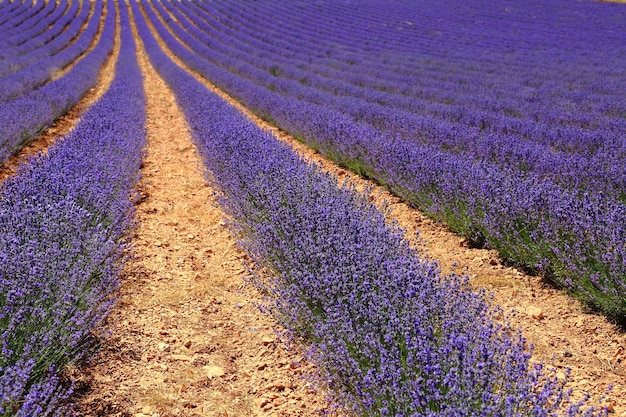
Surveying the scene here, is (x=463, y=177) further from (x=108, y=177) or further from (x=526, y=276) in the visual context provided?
(x=108, y=177)

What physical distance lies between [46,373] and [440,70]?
38.4ft

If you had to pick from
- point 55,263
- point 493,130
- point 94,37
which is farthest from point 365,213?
point 94,37

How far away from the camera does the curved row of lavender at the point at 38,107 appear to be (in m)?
6.34

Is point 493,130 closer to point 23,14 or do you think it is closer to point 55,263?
point 55,263

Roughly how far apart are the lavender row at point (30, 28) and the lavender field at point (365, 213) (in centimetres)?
526

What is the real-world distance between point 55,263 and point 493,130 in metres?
5.82

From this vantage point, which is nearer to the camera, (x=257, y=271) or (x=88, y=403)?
(x=88, y=403)

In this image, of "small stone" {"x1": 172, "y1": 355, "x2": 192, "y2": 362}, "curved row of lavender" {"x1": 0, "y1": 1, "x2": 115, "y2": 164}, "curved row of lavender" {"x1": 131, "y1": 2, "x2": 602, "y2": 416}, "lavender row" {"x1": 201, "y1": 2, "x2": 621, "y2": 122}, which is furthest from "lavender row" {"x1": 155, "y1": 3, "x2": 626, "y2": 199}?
"curved row of lavender" {"x1": 0, "y1": 1, "x2": 115, "y2": 164}

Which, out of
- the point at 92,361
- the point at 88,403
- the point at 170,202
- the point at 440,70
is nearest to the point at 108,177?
the point at 170,202

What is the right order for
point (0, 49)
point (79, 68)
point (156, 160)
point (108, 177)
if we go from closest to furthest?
point (108, 177) → point (156, 160) → point (79, 68) → point (0, 49)

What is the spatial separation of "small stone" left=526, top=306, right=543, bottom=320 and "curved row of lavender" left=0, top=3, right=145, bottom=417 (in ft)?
7.82

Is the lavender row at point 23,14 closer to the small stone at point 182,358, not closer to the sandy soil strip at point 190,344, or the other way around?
the sandy soil strip at point 190,344

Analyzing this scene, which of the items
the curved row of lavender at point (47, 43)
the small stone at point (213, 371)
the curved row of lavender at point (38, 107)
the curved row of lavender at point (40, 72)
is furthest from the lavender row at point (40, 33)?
the small stone at point (213, 371)

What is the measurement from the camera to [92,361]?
2574 millimetres
